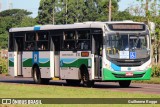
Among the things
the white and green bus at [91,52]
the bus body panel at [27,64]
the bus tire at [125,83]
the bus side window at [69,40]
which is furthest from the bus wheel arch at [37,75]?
the bus tire at [125,83]

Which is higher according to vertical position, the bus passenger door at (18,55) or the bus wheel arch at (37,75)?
the bus passenger door at (18,55)

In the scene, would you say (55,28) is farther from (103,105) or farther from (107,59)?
(103,105)

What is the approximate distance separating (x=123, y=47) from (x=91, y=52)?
1.62 meters

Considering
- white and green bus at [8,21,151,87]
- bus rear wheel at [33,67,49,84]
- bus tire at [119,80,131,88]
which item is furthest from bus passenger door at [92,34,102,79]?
bus rear wheel at [33,67,49,84]

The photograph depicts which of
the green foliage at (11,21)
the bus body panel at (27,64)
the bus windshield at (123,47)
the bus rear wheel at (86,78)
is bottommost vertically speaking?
the bus rear wheel at (86,78)

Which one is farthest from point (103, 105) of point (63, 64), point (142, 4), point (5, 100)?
point (142, 4)

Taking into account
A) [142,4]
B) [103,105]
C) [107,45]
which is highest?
[142,4]

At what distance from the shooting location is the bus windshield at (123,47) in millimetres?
31844

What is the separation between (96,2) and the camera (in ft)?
461

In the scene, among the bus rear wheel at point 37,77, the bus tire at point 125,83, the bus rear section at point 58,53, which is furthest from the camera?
the bus rear wheel at point 37,77

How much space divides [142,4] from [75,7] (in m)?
73.0

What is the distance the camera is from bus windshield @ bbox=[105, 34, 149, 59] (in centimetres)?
3184

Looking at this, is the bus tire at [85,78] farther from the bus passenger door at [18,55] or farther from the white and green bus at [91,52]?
the bus passenger door at [18,55]

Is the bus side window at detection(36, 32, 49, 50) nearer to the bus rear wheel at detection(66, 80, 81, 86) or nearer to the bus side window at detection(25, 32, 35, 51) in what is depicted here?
the bus side window at detection(25, 32, 35, 51)
